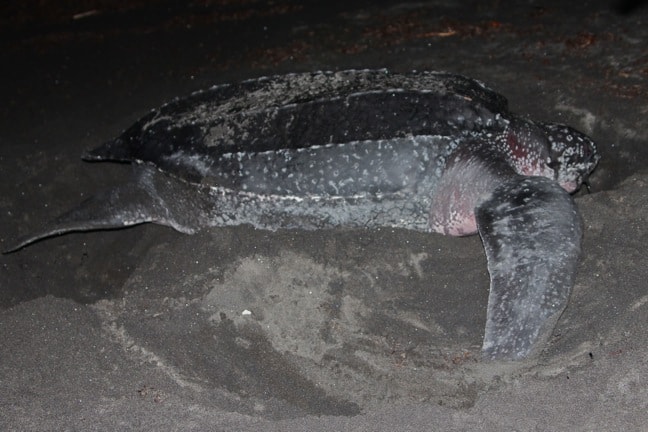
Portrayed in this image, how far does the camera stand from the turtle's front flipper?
1890mm

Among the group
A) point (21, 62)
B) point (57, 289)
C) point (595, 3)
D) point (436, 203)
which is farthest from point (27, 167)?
point (595, 3)

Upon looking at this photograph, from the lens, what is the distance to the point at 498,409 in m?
1.67

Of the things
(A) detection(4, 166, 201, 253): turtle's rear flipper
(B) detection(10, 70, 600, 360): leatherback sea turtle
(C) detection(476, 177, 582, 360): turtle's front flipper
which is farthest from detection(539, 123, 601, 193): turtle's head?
(A) detection(4, 166, 201, 253): turtle's rear flipper

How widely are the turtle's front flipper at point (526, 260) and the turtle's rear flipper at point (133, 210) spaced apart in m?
1.21

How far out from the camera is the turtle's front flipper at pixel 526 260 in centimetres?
189

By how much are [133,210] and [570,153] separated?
180 cm

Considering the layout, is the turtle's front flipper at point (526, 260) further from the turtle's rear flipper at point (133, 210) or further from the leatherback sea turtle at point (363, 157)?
the turtle's rear flipper at point (133, 210)

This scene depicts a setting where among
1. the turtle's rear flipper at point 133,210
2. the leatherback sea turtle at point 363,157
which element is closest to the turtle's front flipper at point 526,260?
the leatherback sea turtle at point 363,157

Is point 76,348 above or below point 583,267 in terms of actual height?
below

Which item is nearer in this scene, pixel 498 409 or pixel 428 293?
pixel 498 409

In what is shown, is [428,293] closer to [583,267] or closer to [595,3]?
[583,267]

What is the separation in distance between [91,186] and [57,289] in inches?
22.9

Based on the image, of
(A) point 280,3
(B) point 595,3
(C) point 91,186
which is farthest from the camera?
(A) point 280,3

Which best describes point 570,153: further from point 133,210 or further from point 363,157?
point 133,210
